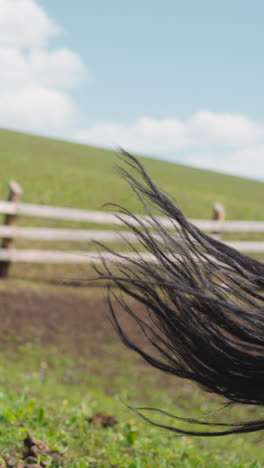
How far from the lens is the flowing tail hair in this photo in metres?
2.16

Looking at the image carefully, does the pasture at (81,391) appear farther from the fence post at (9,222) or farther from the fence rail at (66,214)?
the fence rail at (66,214)

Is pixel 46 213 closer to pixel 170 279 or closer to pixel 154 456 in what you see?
pixel 154 456

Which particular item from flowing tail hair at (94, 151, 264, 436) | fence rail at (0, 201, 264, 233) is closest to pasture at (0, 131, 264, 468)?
flowing tail hair at (94, 151, 264, 436)

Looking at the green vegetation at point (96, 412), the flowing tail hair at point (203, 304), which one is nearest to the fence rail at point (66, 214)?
the green vegetation at point (96, 412)

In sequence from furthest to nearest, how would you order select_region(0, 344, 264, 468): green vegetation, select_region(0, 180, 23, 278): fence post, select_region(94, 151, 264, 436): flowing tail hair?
select_region(0, 180, 23, 278): fence post → select_region(0, 344, 264, 468): green vegetation → select_region(94, 151, 264, 436): flowing tail hair

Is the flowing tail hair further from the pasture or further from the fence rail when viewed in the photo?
the fence rail

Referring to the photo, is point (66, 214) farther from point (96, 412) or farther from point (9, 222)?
point (96, 412)

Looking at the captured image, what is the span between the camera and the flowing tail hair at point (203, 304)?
2.16 meters

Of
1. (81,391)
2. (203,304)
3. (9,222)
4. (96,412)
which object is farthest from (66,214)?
(203,304)

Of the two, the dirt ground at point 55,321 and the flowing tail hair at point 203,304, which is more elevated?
the flowing tail hair at point 203,304

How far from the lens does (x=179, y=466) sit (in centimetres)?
353

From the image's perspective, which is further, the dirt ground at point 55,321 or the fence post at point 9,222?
the fence post at point 9,222

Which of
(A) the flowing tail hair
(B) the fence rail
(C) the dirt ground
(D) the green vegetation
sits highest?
(A) the flowing tail hair

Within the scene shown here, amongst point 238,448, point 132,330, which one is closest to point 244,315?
point 238,448
